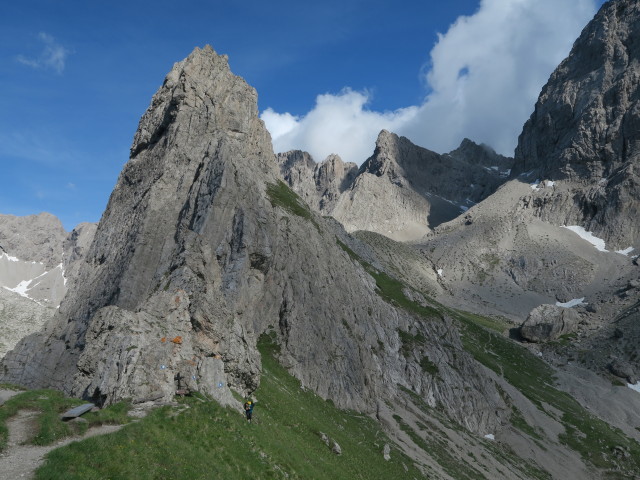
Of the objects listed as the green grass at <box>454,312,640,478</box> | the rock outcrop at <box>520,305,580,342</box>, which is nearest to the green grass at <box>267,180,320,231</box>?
the green grass at <box>454,312,640,478</box>

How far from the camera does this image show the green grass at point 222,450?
18.1 metres

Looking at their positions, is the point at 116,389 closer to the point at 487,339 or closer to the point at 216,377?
the point at 216,377

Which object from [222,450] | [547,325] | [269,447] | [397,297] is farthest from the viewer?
[547,325]

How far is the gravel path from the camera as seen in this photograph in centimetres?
1661

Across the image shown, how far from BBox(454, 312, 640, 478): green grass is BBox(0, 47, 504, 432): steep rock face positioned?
825 inches

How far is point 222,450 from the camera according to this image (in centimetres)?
2302

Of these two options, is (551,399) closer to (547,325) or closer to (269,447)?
(547,325)

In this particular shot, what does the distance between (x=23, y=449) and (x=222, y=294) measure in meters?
31.4

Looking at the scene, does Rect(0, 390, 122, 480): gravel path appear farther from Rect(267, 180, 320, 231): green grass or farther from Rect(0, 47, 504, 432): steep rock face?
Rect(267, 180, 320, 231): green grass

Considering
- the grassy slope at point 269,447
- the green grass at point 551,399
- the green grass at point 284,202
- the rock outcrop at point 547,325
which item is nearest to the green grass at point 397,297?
the green grass at point 284,202

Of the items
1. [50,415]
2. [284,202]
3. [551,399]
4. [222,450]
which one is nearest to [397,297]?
[284,202]

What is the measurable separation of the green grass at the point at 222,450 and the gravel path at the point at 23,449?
67 centimetres

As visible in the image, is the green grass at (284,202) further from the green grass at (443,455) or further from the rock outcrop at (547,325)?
the rock outcrop at (547,325)

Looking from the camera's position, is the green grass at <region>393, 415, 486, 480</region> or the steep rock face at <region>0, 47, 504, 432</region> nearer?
the steep rock face at <region>0, 47, 504, 432</region>
